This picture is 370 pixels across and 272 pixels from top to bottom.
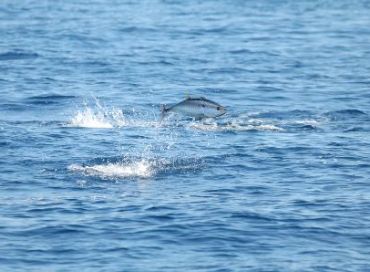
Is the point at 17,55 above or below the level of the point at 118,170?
above

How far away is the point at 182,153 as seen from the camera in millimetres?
28781

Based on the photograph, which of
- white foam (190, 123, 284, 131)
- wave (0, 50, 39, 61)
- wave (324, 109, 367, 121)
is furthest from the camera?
wave (0, 50, 39, 61)

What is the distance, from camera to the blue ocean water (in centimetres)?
2142

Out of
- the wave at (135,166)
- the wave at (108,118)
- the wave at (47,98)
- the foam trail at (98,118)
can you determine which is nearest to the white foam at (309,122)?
the wave at (108,118)

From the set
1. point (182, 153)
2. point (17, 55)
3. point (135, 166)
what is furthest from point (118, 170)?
point (17, 55)

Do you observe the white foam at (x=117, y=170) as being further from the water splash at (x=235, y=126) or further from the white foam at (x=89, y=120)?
the white foam at (x=89, y=120)

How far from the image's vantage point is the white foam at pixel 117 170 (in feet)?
86.6

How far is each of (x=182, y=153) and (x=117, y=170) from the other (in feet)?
8.42

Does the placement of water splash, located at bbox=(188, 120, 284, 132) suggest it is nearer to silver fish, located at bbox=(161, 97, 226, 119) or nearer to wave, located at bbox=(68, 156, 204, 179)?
silver fish, located at bbox=(161, 97, 226, 119)

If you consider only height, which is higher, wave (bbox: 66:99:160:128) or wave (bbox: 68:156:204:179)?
wave (bbox: 66:99:160:128)

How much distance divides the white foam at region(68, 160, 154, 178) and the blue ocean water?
0.05 meters

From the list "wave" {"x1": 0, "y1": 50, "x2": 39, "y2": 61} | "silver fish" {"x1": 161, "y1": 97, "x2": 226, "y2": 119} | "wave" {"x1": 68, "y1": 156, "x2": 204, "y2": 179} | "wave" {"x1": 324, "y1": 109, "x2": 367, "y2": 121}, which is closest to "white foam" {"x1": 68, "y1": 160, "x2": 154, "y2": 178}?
"wave" {"x1": 68, "y1": 156, "x2": 204, "y2": 179}

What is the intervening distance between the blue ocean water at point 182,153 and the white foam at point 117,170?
0.16 feet

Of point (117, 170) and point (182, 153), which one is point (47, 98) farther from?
point (117, 170)
